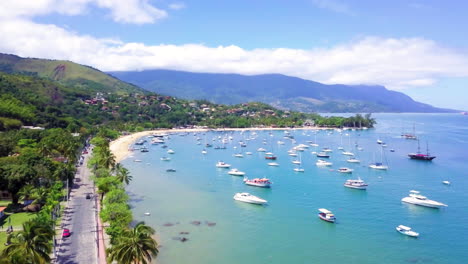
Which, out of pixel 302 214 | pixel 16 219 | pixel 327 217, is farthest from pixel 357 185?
pixel 16 219

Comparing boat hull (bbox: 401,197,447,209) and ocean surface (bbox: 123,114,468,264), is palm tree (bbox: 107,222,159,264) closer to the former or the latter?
ocean surface (bbox: 123,114,468,264)

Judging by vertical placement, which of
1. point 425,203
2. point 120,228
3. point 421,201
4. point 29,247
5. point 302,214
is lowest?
point 302,214

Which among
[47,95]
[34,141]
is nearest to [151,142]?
[34,141]

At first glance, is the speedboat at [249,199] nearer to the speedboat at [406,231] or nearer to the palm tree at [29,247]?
the speedboat at [406,231]

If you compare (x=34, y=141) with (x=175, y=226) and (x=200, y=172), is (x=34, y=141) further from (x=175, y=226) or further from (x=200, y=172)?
(x=175, y=226)

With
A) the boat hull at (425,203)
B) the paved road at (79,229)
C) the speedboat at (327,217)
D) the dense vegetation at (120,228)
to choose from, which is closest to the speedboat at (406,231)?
the speedboat at (327,217)

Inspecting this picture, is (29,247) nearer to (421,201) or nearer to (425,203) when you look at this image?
(421,201)
